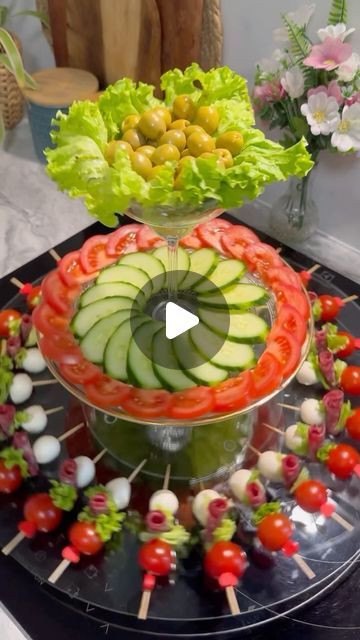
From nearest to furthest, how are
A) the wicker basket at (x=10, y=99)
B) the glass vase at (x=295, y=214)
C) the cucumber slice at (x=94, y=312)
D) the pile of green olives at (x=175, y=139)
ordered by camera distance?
the pile of green olives at (x=175, y=139) → the cucumber slice at (x=94, y=312) → the glass vase at (x=295, y=214) → the wicker basket at (x=10, y=99)

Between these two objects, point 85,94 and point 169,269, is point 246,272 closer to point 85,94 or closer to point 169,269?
point 169,269

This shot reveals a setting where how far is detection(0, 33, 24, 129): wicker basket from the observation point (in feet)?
7.80

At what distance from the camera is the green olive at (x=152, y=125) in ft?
3.65

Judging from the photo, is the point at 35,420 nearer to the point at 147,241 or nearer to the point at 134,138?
the point at 147,241

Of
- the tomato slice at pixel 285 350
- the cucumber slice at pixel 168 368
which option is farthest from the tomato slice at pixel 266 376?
the cucumber slice at pixel 168 368

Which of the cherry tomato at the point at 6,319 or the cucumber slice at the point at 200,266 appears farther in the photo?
the cherry tomato at the point at 6,319

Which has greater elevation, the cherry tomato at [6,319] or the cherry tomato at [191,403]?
the cherry tomato at [191,403]

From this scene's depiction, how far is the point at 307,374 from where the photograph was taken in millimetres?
1579

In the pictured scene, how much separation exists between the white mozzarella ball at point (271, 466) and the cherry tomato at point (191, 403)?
223 mm

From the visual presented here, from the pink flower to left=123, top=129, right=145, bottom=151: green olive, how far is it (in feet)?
2.34

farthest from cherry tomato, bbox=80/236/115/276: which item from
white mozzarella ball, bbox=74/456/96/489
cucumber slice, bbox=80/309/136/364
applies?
white mozzarella ball, bbox=74/456/96/489

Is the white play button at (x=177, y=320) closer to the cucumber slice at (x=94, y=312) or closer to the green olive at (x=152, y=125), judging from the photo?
the cucumber slice at (x=94, y=312)

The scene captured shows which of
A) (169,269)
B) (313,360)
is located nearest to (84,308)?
(169,269)

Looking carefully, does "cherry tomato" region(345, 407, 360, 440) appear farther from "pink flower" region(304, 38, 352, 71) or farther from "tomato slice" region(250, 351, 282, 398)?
"pink flower" region(304, 38, 352, 71)
